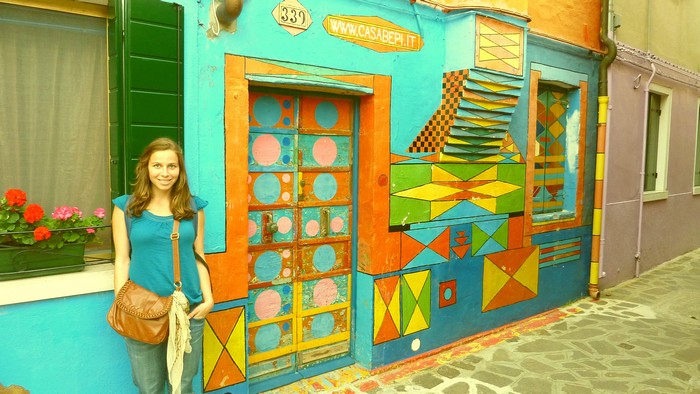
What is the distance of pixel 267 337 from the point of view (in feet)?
13.5

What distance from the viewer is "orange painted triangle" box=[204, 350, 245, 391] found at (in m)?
3.57

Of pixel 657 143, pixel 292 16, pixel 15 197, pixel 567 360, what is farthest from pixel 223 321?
pixel 657 143

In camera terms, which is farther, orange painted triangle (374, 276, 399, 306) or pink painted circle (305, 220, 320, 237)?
orange painted triangle (374, 276, 399, 306)

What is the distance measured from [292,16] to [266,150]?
99 centimetres

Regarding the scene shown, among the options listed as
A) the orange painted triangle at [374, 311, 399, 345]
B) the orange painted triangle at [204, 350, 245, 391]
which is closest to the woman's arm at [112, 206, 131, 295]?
the orange painted triangle at [204, 350, 245, 391]

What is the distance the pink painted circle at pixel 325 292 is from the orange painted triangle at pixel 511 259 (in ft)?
6.10

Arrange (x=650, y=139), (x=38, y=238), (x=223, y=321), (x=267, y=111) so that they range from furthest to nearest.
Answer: (x=650, y=139), (x=267, y=111), (x=223, y=321), (x=38, y=238)

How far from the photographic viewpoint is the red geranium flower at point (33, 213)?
9.26 feet

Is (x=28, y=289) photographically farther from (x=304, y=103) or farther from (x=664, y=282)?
(x=664, y=282)

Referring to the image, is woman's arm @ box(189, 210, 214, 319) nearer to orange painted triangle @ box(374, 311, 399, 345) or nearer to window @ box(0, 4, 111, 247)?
window @ box(0, 4, 111, 247)

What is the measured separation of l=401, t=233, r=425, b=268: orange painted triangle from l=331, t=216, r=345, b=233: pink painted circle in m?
0.54

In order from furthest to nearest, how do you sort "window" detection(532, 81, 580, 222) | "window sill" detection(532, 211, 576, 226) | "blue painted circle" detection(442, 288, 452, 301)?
1. "window" detection(532, 81, 580, 222)
2. "window sill" detection(532, 211, 576, 226)
3. "blue painted circle" detection(442, 288, 452, 301)

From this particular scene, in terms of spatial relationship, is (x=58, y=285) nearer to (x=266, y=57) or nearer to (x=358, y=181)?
(x=266, y=57)

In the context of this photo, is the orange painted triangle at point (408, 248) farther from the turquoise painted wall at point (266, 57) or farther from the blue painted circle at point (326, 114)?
the blue painted circle at point (326, 114)
